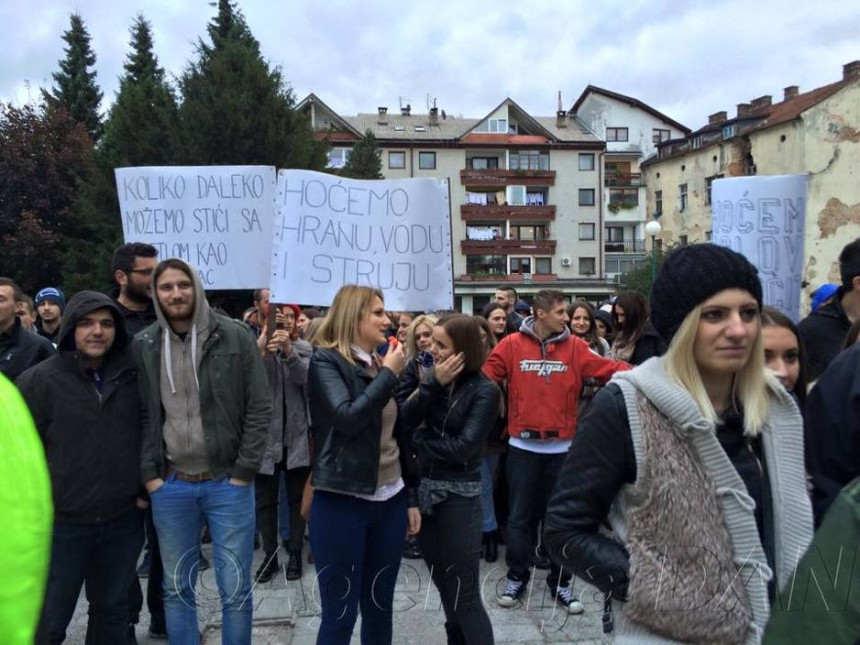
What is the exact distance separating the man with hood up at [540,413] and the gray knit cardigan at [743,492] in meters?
2.94

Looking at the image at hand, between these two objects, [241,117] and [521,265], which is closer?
[241,117]

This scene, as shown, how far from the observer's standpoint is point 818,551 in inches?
51.2

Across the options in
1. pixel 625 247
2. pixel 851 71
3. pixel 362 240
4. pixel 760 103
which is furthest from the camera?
pixel 625 247

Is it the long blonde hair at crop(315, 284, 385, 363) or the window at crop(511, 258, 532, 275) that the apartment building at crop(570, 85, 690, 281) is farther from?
the long blonde hair at crop(315, 284, 385, 363)

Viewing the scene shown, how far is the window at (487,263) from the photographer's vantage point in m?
51.6

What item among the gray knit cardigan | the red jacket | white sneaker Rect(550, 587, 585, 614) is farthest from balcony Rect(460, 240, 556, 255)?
the gray knit cardigan

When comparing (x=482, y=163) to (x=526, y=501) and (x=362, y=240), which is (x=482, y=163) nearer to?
(x=526, y=501)

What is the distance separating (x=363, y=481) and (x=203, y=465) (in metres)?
0.82

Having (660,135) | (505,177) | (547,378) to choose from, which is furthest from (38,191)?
(660,135)

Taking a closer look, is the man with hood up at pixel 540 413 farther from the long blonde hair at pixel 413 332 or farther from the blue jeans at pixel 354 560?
the blue jeans at pixel 354 560

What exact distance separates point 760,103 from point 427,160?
2306cm

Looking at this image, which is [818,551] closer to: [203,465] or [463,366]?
[463,366]

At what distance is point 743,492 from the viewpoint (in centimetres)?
179

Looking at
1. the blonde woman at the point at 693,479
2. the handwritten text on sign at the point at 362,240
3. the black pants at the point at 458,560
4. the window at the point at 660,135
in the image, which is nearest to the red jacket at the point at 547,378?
the handwritten text on sign at the point at 362,240
